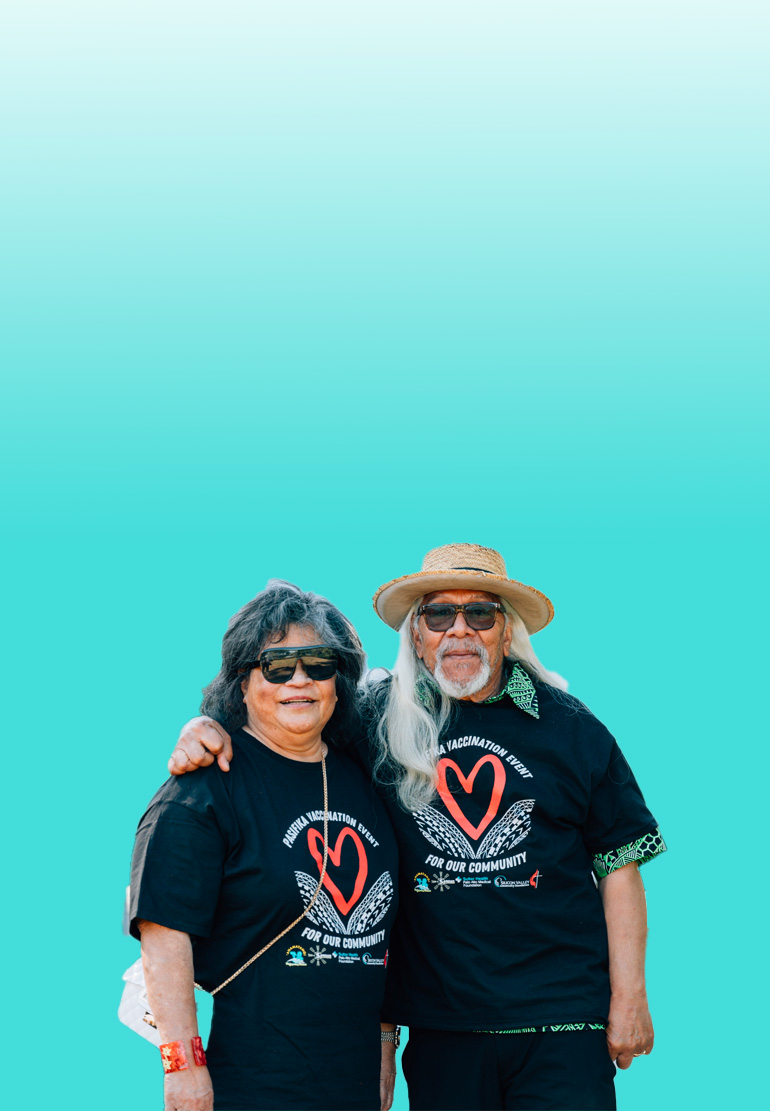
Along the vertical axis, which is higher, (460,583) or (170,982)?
(460,583)

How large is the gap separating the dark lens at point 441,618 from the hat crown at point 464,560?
0.14m

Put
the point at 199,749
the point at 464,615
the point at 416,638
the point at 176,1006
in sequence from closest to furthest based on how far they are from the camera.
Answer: the point at 176,1006 → the point at 199,749 → the point at 464,615 → the point at 416,638

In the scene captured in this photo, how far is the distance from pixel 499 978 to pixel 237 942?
100 centimetres

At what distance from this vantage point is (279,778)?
3.74m

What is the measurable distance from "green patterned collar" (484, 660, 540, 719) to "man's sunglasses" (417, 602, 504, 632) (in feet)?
0.71

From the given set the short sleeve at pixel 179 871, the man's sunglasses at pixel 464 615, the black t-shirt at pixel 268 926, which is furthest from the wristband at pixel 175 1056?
the man's sunglasses at pixel 464 615

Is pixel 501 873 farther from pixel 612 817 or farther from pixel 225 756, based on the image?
pixel 225 756

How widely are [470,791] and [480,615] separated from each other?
0.64m

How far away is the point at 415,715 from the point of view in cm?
423

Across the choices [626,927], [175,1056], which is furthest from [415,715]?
[175,1056]

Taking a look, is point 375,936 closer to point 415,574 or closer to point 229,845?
point 229,845

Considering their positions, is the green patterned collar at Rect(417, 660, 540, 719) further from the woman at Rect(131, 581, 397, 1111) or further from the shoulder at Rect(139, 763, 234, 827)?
the shoulder at Rect(139, 763, 234, 827)

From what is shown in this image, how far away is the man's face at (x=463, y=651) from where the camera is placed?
423 cm

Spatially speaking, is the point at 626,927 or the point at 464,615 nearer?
Result: the point at 626,927
